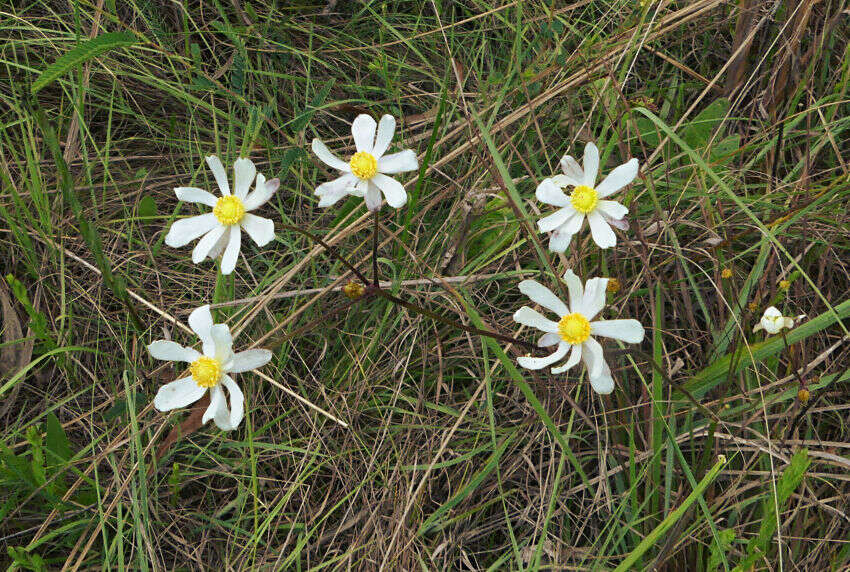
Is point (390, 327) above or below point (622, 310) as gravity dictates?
below

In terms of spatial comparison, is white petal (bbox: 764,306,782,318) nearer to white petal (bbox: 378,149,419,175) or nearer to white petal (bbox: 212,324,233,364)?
white petal (bbox: 378,149,419,175)

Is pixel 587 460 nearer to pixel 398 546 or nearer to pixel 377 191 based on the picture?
pixel 398 546

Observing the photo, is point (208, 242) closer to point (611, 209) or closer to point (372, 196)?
point (372, 196)

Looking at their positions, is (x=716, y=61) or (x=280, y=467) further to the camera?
(x=716, y=61)

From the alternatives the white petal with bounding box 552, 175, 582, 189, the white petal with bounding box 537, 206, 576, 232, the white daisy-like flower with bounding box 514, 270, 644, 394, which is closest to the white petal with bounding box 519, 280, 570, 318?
the white daisy-like flower with bounding box 514, 270, 644, 394

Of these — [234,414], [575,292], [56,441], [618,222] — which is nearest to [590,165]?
[618,222]

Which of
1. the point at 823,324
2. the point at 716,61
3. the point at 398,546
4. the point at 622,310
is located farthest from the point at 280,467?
the point at 716,61
